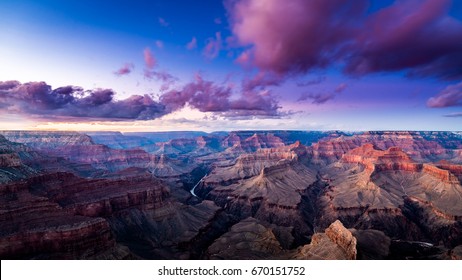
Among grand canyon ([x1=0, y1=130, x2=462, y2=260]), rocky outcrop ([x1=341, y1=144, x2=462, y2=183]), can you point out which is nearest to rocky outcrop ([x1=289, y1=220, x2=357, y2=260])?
grand canyon ([x1=0, y1=130, x2=462, y2=260])

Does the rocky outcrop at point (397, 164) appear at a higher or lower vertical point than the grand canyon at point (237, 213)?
higher

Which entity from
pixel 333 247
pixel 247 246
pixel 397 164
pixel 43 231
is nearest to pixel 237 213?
pixel 247 246

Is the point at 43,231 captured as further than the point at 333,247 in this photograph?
No

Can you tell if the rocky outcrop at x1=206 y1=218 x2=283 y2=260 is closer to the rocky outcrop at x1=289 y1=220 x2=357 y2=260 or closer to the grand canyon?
the grand canyon

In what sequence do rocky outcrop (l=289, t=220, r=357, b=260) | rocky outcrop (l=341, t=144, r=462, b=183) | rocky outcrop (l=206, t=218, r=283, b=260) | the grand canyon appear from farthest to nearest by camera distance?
1. rocky outcrop (l=341, t=144, r=462, b=183)
2. rocky outcrop (l=206, t=218, r=283, b=260)
3. the grand canyon
4. rocky outcrop (l=289, t=220, r=357, b=260)

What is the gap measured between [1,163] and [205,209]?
52.3 metres

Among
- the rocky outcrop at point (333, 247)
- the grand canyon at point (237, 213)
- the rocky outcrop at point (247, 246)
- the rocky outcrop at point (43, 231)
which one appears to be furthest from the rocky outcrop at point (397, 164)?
the rocky outcrop at point (43, 231)

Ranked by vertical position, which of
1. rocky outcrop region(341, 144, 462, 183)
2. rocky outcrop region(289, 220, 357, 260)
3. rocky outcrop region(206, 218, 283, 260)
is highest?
rocky outcrop region(341, 144, 462, 183)

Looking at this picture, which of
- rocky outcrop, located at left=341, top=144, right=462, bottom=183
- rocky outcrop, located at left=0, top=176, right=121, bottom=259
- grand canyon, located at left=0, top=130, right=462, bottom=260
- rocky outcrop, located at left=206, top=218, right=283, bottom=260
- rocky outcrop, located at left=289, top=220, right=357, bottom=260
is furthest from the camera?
rocky outcrop, located at left=341, top=144, right=462, bottom=183

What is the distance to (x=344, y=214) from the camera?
101000 millimetres

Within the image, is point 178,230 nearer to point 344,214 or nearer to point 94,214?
point 94,214

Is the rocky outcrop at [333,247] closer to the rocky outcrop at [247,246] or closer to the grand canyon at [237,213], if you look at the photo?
the grand canyon at [237,213]

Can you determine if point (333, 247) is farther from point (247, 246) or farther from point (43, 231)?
point (43, 231)

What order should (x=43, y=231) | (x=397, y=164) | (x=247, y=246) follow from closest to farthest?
1. (x=43, y=231)
2. (x=247, y=246)
3. (x=397, y=164)
